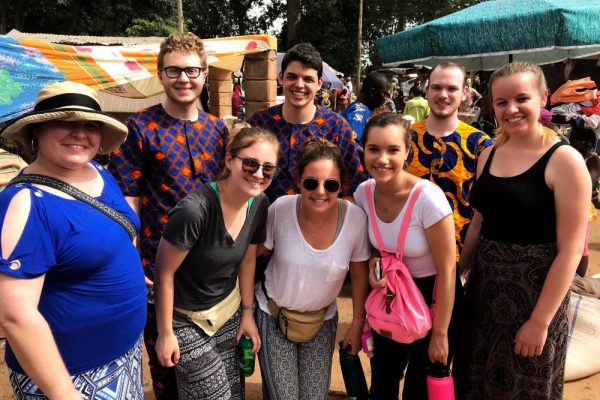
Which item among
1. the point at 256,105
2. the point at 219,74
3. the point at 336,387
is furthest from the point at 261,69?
the point at 336,387

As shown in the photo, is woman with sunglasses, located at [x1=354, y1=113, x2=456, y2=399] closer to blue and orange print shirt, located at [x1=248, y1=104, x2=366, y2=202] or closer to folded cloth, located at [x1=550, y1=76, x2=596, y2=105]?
blue and orange print shirt, located at [x1=248, y1=104, x2=366, y2=202]

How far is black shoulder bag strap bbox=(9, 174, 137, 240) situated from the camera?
1388 millimetres

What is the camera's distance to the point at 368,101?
191 inches

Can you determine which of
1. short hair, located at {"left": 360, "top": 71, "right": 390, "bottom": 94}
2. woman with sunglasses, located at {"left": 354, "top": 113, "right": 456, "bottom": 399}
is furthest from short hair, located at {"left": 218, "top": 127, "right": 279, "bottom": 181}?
short hair, located at {"left": 360, "top": 71, "right": 390, "bottom": 94}

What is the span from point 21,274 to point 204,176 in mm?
1212

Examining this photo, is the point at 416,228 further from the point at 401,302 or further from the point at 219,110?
the point at 219,110

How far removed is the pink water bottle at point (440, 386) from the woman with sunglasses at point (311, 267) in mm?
389

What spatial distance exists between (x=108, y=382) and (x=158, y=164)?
111 centimetres

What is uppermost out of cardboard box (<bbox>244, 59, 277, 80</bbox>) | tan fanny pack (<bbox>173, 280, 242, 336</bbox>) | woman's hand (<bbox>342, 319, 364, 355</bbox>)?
cardboard box (<bbox>244, 59, 277, 80</bbox>)

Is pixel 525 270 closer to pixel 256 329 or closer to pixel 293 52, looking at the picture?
pixel 256 329

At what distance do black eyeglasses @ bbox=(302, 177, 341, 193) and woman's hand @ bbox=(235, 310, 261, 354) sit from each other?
2.22 ft

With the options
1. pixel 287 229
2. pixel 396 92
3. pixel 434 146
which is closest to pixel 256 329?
pixel 287 229

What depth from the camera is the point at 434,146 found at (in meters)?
2.62

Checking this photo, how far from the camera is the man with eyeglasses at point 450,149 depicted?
2.57m
